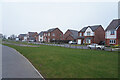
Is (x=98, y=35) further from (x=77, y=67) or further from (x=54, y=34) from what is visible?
(x=77, y=67)

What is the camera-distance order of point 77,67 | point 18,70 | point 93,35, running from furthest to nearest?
point 93,35 → point 77,67 → point 18,70

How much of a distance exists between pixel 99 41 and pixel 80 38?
7.47 m

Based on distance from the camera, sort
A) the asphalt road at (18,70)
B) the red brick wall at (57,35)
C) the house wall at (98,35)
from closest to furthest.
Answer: the asphalt road at (18,70) → the house wall at (98,35) → the red brick wall at (57,35)

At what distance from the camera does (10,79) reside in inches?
250

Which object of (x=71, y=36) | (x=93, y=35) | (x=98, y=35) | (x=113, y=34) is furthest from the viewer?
(x=71, y=36)

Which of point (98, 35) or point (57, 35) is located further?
point (57, 35)

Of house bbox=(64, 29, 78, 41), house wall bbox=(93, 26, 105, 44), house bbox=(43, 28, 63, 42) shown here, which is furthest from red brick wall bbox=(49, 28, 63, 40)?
house wall bbox=(93, 26, 105, 44)

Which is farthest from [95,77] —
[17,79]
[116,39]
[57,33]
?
[57,33]

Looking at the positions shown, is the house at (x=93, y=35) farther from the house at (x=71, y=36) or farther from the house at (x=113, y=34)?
the house at (x=71, y=36)

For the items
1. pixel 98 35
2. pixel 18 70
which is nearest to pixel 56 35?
pixel 98 35

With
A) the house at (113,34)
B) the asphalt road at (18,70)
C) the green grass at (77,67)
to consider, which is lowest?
the asphalt road at (18,70)

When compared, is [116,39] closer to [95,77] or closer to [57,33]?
[95,77]

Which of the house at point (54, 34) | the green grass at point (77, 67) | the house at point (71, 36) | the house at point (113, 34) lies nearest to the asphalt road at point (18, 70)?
the green grass at point (77, 67)

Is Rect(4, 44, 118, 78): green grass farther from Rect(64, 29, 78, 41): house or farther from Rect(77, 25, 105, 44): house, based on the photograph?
Rect(64, 29, 78, 41): house
